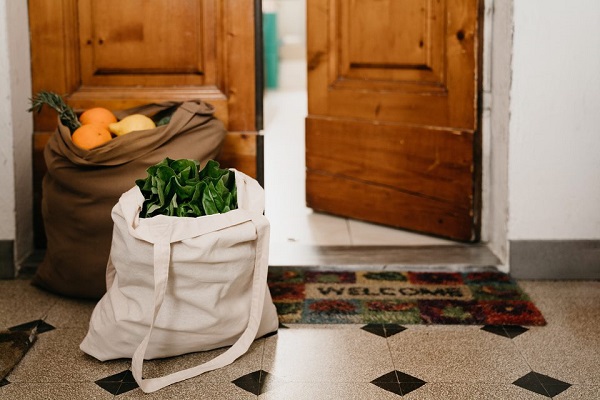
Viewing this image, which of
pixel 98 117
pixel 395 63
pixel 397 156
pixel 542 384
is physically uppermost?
pixel 395 63

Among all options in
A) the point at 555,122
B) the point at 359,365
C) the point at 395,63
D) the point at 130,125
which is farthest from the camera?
the point at 395,63

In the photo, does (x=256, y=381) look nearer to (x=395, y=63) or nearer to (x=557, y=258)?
(x=557, y=258)

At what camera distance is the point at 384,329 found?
2393mm

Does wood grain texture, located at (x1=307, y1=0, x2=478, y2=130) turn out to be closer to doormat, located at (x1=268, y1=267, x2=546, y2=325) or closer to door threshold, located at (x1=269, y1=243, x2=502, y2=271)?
door threshold, located at (x1=269, y1=243, x2=502, y2=271)

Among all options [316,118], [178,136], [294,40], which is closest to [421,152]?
[316,118]

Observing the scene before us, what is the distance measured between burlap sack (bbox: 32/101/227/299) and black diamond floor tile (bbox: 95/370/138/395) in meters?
0.53

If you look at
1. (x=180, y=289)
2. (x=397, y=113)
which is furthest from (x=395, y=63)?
(x=180, y=289)

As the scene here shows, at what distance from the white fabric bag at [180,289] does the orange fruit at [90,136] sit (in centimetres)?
41

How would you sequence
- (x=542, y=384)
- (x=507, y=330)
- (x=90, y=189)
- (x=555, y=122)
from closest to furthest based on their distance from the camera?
(x=542, y=384)
(x=507, y=330)
(x=90, y=189)
(x=555, y=122)

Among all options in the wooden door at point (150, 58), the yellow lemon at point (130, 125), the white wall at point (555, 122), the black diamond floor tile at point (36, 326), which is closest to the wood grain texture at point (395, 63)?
the white wall at point (555, 122)

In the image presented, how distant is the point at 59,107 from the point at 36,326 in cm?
70

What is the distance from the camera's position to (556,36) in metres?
2.71

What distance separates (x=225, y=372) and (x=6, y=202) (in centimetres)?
116

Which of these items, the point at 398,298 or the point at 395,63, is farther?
the point at 395,63
